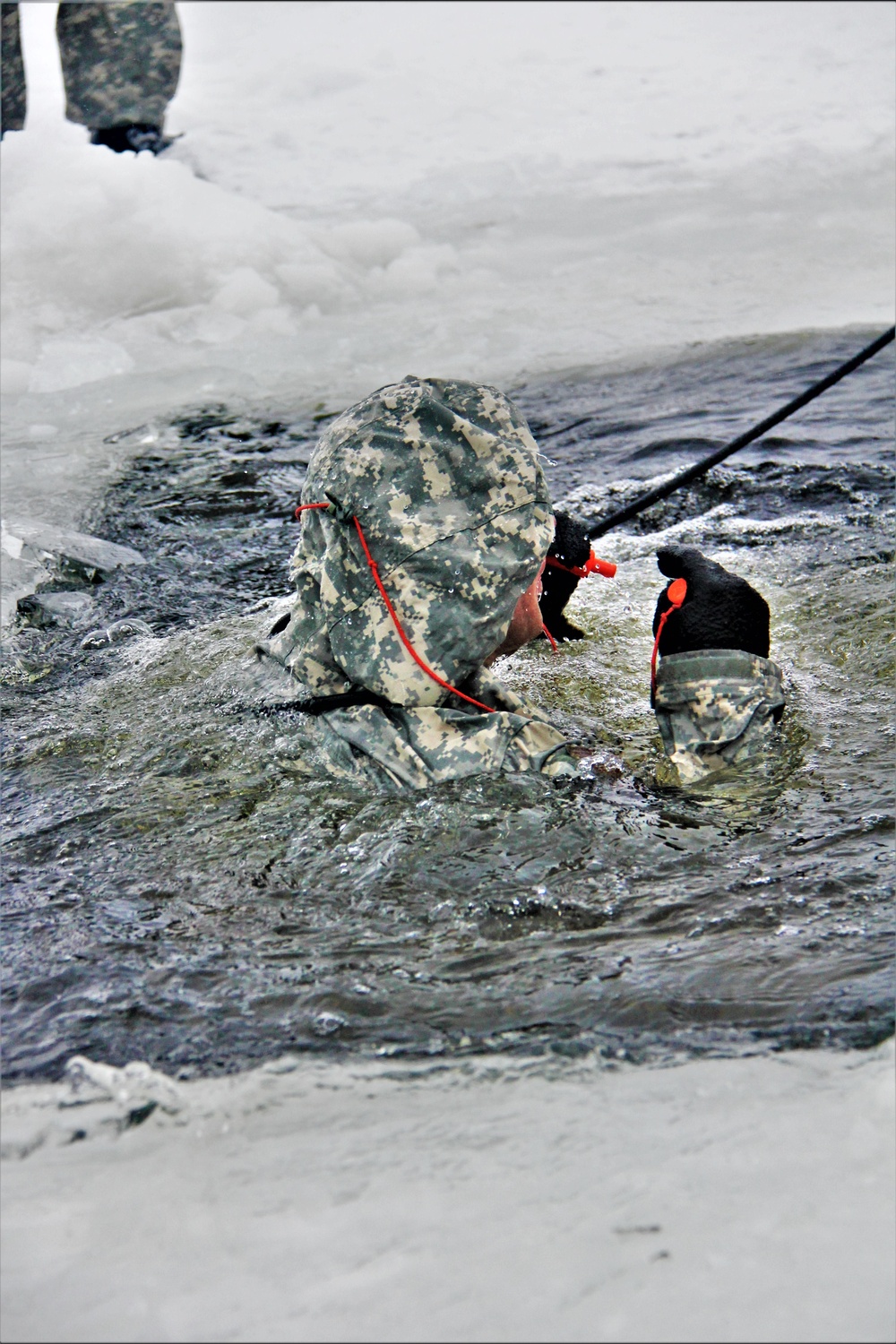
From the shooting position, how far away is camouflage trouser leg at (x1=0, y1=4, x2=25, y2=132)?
6.79 meters

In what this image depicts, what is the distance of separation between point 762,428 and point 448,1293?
1899mm

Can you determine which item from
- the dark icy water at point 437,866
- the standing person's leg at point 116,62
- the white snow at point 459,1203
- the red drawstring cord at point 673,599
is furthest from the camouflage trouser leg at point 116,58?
the white snow at point 459,1203

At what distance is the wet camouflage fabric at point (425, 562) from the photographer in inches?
91.2

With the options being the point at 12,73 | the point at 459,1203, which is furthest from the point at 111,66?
the point at 459,1203

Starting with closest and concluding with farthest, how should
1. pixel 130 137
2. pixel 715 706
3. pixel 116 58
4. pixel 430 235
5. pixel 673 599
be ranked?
pixel 715 706 → pixel 673 599 → pixel 430 235 → pixel 116 58 → pixel 130 137

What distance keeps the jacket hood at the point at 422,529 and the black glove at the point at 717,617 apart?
14.7 inches

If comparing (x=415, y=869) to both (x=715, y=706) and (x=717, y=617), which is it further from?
(x=717, y=617)

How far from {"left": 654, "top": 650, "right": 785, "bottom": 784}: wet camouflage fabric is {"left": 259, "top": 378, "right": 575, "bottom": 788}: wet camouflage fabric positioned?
0.91ft

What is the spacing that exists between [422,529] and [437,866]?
25.8 inches

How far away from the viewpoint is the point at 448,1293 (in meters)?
1.43

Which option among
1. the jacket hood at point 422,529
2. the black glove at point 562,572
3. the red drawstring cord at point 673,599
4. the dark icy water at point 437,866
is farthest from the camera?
the black glove at point 562,572

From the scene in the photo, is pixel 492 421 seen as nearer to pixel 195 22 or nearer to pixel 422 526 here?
pixel 422 526

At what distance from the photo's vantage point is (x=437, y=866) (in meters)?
2.31

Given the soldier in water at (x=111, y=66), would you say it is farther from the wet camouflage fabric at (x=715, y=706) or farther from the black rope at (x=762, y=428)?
the wet camouflage fabric at (x=715, y=706)
